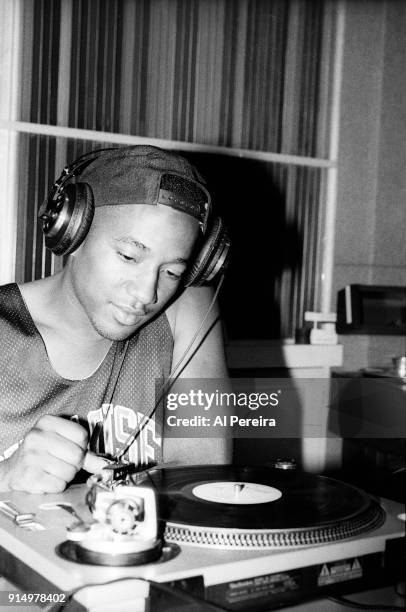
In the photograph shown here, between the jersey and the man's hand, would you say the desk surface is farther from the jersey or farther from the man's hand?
the jersey

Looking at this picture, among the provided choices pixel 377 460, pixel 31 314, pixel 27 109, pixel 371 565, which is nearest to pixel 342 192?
pixel 377 460

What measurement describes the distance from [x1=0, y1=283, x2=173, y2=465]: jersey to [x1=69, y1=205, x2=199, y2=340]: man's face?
17 centimetres

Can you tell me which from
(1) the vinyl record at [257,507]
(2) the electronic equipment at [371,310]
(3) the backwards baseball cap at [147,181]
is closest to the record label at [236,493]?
(1) the vinyl record at [257,507]

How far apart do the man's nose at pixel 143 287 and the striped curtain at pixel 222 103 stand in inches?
56.4

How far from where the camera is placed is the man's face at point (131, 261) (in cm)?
137

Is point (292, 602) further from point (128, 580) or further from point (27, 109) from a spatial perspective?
point (27, 109)

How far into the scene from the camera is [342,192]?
3.46 meters

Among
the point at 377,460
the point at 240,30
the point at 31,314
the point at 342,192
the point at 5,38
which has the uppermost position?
the point at 240,30

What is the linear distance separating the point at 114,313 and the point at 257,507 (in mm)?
580

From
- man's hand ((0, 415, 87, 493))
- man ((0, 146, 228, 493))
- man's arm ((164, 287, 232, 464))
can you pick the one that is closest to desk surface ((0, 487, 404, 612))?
man's hand ((0, 415, 87, 493))

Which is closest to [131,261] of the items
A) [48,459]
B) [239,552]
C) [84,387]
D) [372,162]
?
[84,387]

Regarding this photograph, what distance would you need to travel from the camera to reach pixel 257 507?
3.06 feet

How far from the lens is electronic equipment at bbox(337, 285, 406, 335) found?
325 cm

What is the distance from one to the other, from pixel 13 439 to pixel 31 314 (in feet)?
0.85
